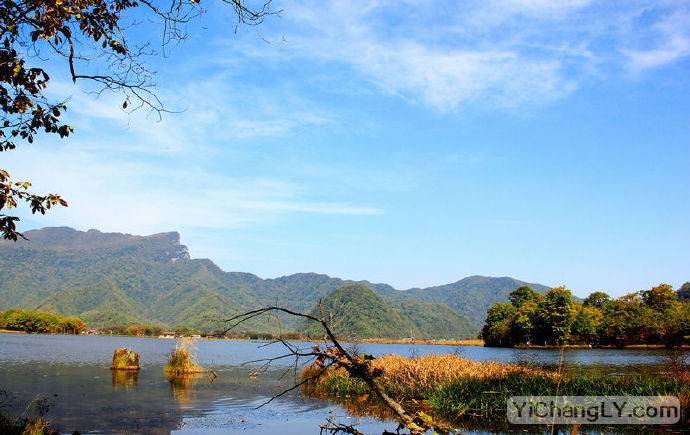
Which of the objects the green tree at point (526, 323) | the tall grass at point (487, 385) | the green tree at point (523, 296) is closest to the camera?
the tall grass at point (487, 385)

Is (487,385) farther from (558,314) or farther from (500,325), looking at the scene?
(500,325)

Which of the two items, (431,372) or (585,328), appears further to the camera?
(585,328)

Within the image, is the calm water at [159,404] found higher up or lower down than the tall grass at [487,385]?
lower down

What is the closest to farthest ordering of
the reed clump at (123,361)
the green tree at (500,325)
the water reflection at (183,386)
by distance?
the water reflection at (183,386) < the reed clump at (123,361) < the green tree at (500,325)

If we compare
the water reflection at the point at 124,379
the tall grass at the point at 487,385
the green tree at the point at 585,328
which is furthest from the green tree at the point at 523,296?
the tall grass at the point at 487,385

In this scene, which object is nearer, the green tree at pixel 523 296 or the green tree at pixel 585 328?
the green tree at pixel 585 328

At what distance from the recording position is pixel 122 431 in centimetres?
1991

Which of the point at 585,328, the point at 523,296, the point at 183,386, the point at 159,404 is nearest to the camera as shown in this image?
the point at 159,404

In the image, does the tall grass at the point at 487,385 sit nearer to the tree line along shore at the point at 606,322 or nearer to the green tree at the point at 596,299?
the tree line along shore at the point at 606,322

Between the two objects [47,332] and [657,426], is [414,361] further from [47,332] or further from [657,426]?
[47,332]

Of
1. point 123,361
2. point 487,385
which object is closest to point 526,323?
point 123,361

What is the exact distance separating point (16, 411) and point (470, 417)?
1912 centimetres

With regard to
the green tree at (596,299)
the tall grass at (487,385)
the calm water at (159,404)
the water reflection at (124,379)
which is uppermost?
the green tree at (596,299)

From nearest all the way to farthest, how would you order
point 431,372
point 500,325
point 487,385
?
1. point 487,385
2. point 431,372
3. point 500,325
